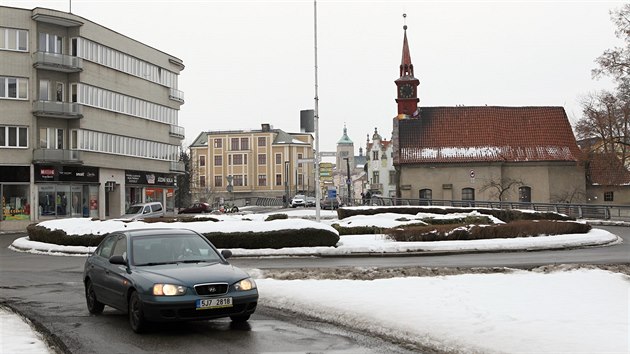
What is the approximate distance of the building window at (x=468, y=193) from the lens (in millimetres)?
62719

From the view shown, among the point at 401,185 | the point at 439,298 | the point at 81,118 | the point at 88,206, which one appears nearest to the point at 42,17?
the point at 81,118

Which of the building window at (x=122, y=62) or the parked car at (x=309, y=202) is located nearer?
the building window at (x=122, y=62)

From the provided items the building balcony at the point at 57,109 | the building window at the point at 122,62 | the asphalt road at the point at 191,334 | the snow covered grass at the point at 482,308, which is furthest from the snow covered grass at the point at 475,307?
the building window at the point at 122,62

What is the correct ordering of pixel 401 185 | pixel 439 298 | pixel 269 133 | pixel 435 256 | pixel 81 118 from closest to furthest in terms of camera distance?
pixel 439 298 < pixel 435 256 < pixel 81 118 < pixel 401 185 < pixel 269 133

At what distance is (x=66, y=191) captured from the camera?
49344mm

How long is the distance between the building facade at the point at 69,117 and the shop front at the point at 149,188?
16 centimetres

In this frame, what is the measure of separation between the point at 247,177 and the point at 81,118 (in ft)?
246

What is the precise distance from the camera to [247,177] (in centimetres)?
12462

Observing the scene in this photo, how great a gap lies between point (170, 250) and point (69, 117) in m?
42.4

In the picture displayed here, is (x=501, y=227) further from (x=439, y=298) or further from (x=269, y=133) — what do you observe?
(x=269, y=133)

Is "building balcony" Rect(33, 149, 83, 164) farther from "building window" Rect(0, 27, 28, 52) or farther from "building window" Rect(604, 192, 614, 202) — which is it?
"building window" Rect(604, 192, 614, 202)

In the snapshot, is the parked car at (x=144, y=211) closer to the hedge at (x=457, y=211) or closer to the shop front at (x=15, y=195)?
the hedge at (x=457, y=211)

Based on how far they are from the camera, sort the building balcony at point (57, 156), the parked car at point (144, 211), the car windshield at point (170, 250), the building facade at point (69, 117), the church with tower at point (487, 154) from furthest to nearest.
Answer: the church with tower at point (487, 154) → the building balcony at point (57, 156) → the building facade at point (69, 117) → the parked car at point (144, 211) → the car windshield at point (170, 250)

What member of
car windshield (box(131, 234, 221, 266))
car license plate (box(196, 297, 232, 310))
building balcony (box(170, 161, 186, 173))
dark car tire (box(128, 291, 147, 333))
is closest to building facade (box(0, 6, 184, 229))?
building balcony (box(170, 161, 186, 173))
